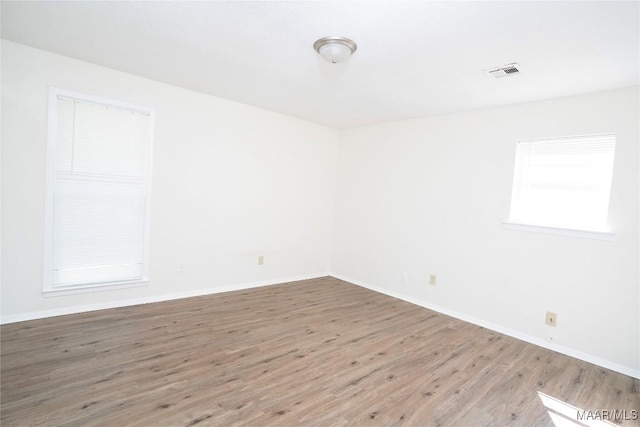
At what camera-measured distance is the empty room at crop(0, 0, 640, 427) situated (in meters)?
2.04

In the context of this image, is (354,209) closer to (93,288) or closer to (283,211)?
(283,211)

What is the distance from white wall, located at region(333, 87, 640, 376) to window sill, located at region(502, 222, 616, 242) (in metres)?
0.05

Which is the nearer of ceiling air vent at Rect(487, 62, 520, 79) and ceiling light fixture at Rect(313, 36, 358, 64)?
ceiling light fixture at Rect(313, 36, 358, 64)

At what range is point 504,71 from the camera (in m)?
2.59

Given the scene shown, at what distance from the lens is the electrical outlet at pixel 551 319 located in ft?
10.1

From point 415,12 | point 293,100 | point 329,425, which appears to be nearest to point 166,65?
point 293,100

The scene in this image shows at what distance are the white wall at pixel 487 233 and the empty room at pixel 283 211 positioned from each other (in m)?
0.02

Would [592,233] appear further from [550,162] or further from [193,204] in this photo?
[193,204]

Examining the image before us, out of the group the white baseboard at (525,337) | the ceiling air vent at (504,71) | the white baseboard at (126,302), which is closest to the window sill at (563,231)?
the white baseboard at (525,337)

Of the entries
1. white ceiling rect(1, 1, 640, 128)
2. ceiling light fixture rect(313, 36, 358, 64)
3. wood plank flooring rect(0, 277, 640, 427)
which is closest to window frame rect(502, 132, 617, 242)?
white ceiling rect(1, 1, 640, 128)

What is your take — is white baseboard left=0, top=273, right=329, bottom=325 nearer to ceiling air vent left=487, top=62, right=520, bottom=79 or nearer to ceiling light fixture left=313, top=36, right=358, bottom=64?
ceiling light fixture left=313, top=36, right=358, bottom=64

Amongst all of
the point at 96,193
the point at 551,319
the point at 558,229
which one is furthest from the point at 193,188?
the point at 551,319

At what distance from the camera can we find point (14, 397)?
75.6 inches

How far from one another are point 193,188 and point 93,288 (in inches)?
56.0
